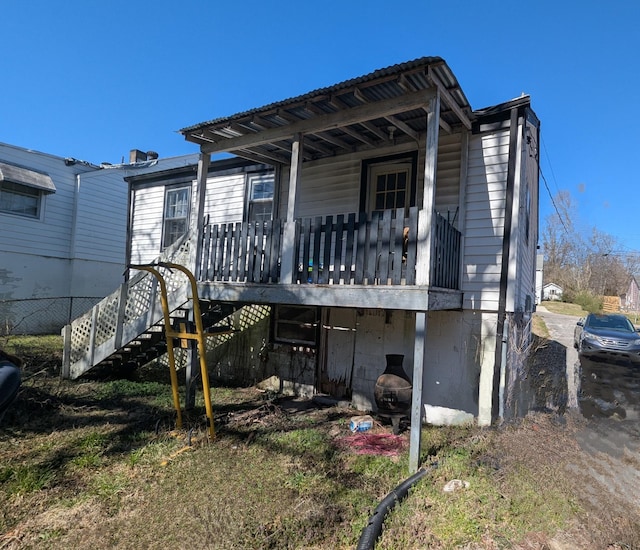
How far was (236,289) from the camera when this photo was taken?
6078 millimetres

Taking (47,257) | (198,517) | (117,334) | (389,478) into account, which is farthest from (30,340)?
(389,478)

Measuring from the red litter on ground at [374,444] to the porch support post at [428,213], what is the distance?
84.5 inches

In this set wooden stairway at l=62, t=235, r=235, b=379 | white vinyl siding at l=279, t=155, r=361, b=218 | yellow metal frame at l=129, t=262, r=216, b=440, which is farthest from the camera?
white vinyl siding at l=279, t=155, r=361, b=218

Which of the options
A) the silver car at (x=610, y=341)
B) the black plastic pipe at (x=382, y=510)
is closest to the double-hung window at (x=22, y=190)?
the black plastic pipe at (x=382, y=510)

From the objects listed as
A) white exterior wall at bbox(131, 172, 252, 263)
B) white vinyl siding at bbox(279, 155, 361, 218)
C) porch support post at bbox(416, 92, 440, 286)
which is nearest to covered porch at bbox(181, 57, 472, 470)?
porch support post at bbox(416, 92, 440, 286)

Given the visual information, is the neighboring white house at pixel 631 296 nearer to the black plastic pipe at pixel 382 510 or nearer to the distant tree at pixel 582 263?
the distant tree at pixel 582 263

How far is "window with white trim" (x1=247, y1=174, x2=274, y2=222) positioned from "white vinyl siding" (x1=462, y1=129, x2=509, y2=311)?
410 centimetres

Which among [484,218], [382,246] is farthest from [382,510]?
[484,218]

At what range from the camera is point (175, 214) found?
33.5 ft

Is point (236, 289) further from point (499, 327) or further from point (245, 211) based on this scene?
point (499, 327)

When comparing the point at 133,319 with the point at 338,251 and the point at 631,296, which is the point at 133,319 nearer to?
the point at 338,251

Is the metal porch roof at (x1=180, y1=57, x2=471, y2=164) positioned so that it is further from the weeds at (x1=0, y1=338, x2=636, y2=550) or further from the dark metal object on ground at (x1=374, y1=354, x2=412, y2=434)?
the weeds at (x1=0, y1=338, x2=636, y2=550)

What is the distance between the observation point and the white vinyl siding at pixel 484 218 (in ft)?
18.9

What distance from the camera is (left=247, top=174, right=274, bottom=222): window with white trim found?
28.1 feet
